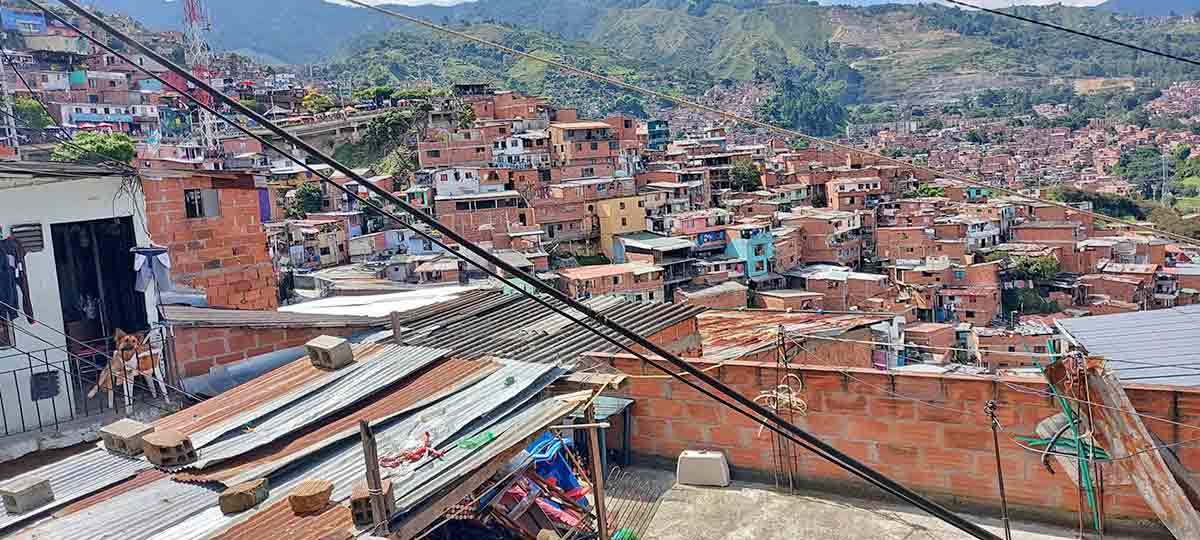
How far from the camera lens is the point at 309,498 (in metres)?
4.27

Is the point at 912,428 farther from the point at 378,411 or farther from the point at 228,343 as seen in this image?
the point at 228,343

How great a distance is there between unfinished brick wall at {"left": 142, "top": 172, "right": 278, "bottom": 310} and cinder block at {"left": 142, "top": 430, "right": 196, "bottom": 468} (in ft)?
11.2

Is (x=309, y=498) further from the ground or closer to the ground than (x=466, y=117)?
closer to the ground

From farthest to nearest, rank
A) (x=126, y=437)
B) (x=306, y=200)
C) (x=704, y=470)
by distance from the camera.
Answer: (x=306, y=200) → (x=704, y=470) → (x=126, y=437)

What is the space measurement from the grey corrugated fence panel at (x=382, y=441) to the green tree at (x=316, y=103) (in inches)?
2387

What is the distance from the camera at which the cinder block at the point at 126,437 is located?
5434mm

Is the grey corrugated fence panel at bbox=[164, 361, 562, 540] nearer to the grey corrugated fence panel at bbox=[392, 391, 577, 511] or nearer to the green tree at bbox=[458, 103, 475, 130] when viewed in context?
the grey corrugated fence panel at bbox=[392, 391, 577, 511]

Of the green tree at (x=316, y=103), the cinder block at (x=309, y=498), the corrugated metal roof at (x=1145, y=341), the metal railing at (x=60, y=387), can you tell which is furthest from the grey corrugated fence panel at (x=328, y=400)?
the green tree at (x=316, y=103)

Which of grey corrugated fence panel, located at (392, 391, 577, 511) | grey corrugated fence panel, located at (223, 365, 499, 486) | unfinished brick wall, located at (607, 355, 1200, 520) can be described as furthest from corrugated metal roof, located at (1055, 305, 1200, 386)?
grey corrugated fence panel, located at (223, 365, 499, 486)

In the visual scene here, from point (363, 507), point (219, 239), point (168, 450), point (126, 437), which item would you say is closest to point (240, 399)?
point (126, 437)

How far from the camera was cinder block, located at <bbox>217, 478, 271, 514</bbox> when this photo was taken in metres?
4.46

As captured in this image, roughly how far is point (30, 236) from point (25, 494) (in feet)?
9.94

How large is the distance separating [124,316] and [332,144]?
50861 mm

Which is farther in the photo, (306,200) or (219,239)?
(306,200)
